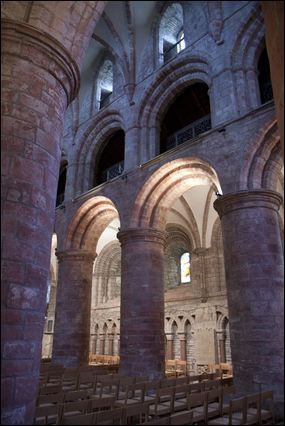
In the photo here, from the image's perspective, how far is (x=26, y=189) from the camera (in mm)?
4449

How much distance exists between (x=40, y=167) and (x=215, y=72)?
7.85m

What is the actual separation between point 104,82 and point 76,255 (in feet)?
26.4

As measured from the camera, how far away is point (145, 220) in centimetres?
1144

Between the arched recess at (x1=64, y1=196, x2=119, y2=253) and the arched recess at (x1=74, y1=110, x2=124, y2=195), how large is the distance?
1.16 m

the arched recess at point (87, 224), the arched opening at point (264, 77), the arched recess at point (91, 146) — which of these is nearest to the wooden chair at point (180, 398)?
the arched recess at point (87, 224)

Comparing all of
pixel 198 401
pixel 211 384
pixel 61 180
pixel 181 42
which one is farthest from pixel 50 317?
pixel 198 401

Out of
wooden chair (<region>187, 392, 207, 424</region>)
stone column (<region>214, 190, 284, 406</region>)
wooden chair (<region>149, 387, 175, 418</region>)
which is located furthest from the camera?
stone column (<region>214, 190, 284, 406</region>)

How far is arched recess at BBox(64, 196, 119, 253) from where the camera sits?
46.2 ft

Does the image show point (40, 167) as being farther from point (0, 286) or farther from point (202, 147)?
point (202, 147)

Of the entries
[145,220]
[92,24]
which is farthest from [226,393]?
[92,24]

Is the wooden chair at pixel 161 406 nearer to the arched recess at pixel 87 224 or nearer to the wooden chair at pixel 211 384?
the wooden chair at pixel 211 384

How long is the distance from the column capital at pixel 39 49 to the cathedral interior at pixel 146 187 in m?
0.02

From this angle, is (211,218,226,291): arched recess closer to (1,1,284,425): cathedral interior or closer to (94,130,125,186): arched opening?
(1,1,284,425): cathedral interior

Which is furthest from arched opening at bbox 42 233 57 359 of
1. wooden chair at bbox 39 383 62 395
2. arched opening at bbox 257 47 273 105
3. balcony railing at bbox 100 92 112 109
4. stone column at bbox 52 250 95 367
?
arched opening at bbox 257 47 273 105
